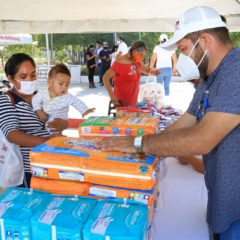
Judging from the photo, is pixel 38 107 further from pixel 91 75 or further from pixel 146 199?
pixel 91 75

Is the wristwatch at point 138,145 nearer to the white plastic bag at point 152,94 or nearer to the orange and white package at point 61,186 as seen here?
the orange and white package at point 61,186

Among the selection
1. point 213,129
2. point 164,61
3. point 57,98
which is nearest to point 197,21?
point 213,129

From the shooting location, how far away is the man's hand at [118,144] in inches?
47.5


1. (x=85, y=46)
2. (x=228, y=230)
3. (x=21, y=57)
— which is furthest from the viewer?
(x=85, y=46)

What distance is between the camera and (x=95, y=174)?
109cm

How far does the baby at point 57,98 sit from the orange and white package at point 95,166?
88cm

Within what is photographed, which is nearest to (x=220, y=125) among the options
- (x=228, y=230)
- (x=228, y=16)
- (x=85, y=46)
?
(x=228, y=230)

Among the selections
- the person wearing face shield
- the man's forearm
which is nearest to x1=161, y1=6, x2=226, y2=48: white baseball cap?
the man's forearm

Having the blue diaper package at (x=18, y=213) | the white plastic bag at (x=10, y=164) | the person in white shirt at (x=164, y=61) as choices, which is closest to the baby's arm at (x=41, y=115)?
the white plastic bag at (x=10, y=164)

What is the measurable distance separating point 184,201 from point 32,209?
87 centimetres

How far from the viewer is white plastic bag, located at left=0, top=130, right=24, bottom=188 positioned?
1.84m

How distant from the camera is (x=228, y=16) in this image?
10.7ft

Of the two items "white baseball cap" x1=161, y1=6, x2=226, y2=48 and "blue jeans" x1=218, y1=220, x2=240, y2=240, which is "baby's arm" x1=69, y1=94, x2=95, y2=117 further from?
"blue jeans" x1=218, y1=220, x2=240, y2=240

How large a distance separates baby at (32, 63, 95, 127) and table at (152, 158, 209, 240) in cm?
81
